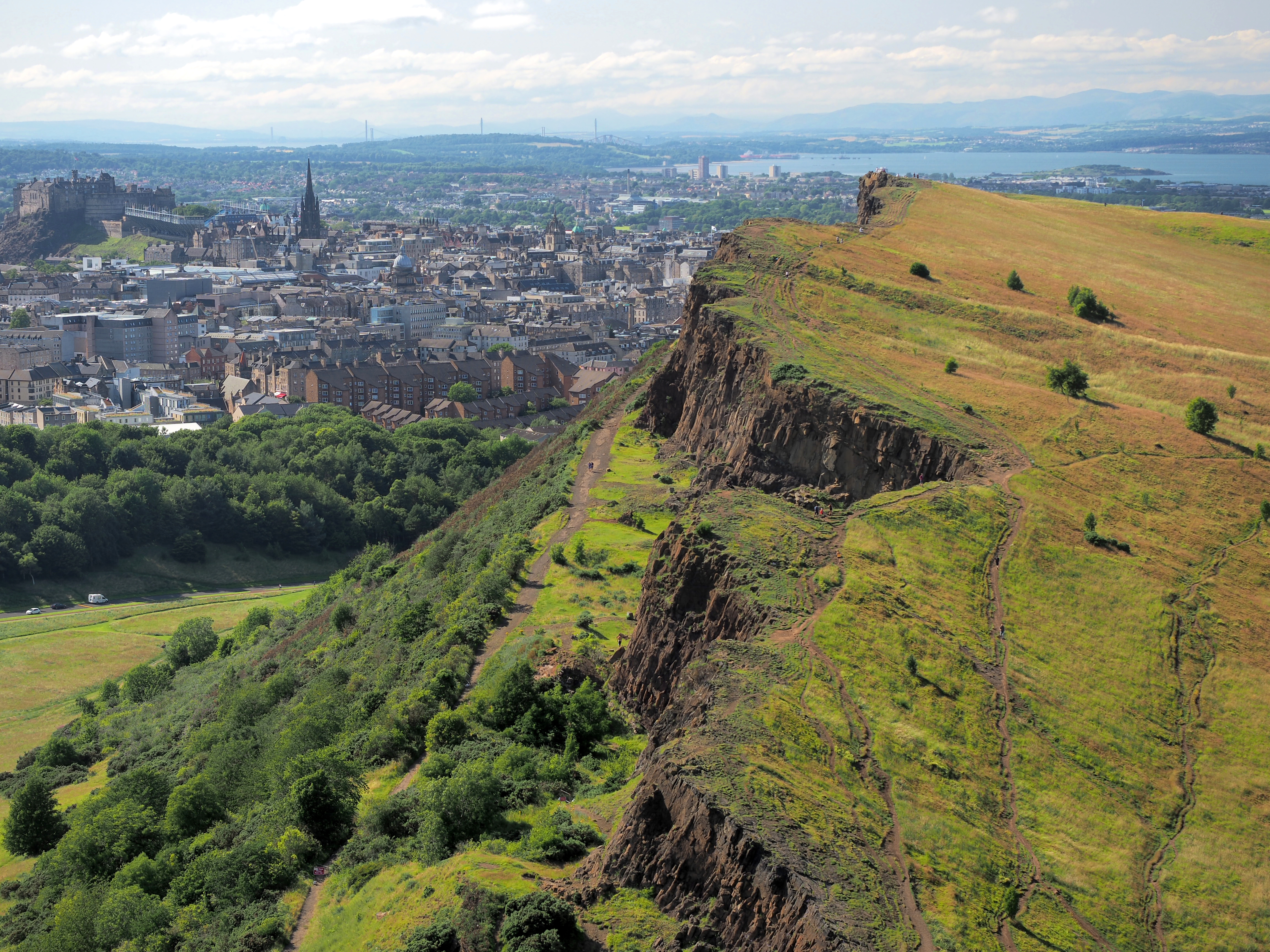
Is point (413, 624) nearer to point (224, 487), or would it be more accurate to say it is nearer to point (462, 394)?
point (224, 487)

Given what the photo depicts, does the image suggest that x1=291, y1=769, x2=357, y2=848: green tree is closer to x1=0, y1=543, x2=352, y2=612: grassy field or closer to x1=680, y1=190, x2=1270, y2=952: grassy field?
x1=680, y1=190, x2=1270, y2=952: grassy field

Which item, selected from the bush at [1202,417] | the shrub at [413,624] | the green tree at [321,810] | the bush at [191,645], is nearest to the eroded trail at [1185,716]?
the bush at [1202,417]

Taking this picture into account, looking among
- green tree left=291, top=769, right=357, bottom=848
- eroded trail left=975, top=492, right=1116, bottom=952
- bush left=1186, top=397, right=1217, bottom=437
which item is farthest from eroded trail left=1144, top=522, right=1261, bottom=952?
green tree left=291, top=769, right=357, bottom=848

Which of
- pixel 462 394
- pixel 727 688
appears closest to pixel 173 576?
pixel 462 394

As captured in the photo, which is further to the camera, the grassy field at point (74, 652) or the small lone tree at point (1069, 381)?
the grassy field at point (74, 652)

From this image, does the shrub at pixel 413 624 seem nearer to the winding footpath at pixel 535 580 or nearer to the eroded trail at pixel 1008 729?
the winding footpath at pixel 535 580

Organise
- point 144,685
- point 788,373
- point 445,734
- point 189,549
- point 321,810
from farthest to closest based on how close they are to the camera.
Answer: point 189,549, point 144,685, point 788,373, point 445,734, point 321,810
